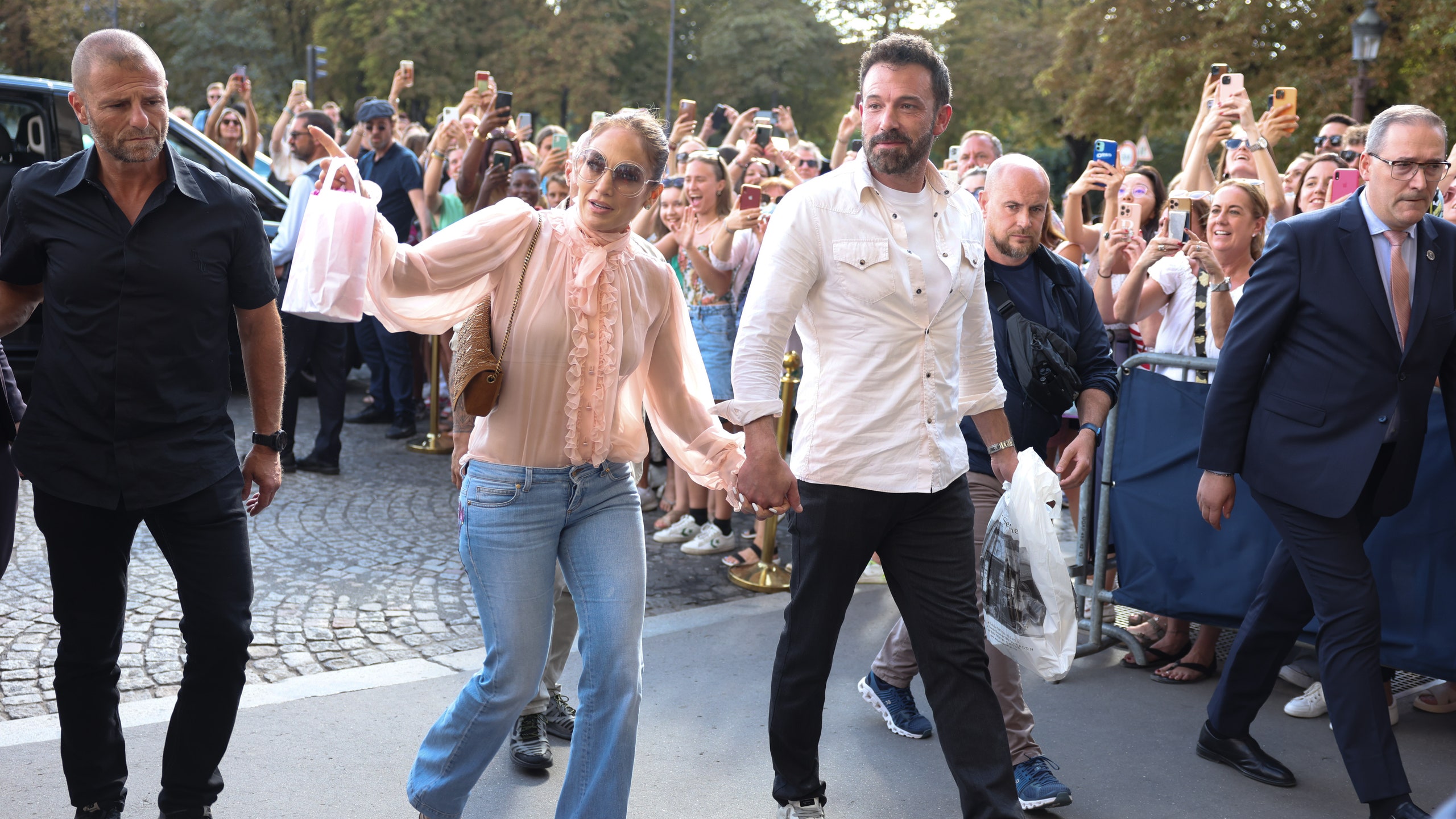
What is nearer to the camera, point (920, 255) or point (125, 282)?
point (125, 282)

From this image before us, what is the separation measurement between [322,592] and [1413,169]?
4622 mm

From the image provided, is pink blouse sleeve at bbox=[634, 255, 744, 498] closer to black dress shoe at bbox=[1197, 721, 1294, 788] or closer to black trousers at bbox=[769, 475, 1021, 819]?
black trousers at bbox=[769, 475, 1021, 819]

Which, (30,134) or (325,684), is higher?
(30,134)

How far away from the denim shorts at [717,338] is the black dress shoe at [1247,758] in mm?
Answer: 3407

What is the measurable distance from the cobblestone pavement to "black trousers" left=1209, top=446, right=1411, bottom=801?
2.57m

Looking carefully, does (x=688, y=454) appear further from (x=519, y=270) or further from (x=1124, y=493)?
(x=1124, y=493)

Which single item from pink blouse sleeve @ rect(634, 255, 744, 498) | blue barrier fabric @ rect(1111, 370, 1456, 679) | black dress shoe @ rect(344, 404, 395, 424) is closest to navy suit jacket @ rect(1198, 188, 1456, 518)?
blue barrier fabric @ rect(1111, 370, 1456, 679)

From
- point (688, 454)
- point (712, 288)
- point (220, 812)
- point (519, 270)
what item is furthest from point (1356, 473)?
point (712, 288)

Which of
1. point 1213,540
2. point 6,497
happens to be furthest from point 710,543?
point 6,497

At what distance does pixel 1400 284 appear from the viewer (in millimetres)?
4008

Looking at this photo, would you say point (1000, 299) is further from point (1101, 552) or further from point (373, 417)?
point (373, 417)

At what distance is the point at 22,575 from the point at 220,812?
2.71 m

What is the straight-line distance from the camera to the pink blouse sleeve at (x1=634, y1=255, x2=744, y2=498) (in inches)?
142

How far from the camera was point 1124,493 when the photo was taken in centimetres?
530
